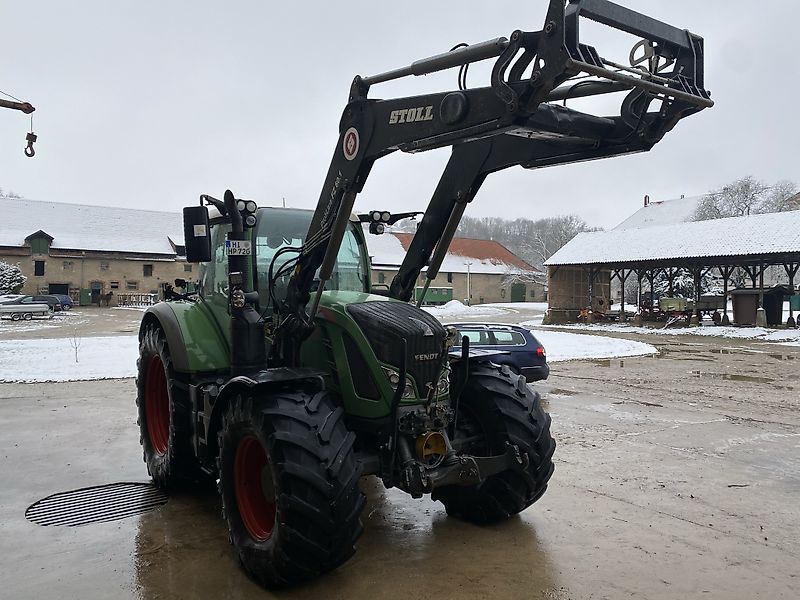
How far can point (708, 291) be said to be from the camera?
166 ft

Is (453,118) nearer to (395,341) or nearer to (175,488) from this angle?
(395,341)

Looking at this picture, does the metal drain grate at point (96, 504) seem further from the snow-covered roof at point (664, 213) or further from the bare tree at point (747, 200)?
the snow-covered roof at point (664, 213)

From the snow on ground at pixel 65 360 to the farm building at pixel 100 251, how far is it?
3131 centimetres

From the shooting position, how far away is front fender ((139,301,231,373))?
5.44 m

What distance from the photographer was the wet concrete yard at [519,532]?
4.17 metres

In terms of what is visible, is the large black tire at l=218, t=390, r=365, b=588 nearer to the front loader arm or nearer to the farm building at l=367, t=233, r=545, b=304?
the front loader arm

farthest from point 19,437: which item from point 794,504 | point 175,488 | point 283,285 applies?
point 794,504

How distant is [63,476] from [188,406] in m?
1.93

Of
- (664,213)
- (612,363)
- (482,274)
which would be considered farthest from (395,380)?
(664,213)

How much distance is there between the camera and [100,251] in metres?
56.2

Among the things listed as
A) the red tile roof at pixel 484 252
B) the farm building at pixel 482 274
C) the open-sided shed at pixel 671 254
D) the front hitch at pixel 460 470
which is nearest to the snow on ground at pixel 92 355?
the front hitch at pixel 460 470

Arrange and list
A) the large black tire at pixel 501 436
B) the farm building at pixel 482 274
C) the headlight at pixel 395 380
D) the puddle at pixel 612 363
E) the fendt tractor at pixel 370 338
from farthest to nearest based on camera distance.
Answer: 1. the farm building at pixel 482 274
2. the puddle at pixel 612 363
3. the large black tire at pixel 501 436
4. the headlight at pixel 395 380
5. the fendt tractor at pixel 370 338

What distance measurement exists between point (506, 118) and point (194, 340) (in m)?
3.31

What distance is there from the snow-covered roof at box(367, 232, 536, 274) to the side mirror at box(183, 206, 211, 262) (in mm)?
55368
